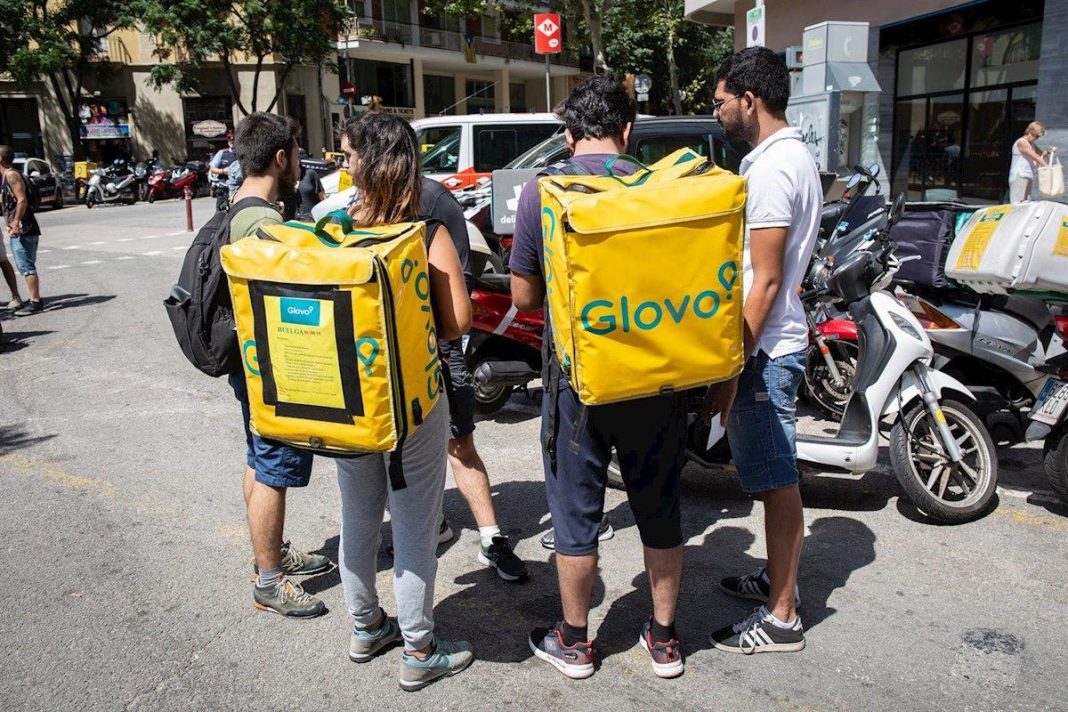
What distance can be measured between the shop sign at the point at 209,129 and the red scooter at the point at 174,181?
7449 millimetres

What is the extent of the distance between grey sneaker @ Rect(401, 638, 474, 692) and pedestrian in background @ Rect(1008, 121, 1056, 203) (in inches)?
437

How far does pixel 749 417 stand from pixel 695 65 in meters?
47.2

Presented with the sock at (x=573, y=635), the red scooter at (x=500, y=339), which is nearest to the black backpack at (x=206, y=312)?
the sock at (x=573, y=635)

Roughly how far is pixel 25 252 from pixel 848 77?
8760 millimetres

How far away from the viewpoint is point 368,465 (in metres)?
2.82

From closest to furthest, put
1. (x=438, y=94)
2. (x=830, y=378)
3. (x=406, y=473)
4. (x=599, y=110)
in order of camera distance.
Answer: (x=406, y=473), (x=599, y=110), (x=830, y=378), (x=438, y=94)

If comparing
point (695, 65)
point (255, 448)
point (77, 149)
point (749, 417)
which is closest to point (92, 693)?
point (255, 448)

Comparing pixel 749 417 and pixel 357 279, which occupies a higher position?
pixel 357 279

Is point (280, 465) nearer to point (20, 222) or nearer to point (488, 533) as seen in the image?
point (488, 533)

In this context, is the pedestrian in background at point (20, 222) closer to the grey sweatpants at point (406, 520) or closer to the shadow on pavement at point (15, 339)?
the shadow on pavement at point (15, 339)

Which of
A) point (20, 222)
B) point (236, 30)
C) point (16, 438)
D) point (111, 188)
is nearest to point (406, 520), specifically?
point (16, 438)

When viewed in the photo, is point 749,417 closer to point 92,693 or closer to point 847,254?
point 847,254

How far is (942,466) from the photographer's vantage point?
13.4 feet

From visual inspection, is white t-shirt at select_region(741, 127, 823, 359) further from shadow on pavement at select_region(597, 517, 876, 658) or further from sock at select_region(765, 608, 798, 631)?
shadow on pavement at select_region(597, 517, 876, 658)
